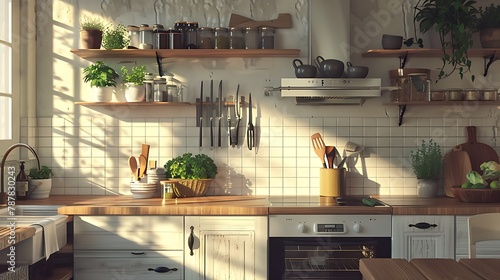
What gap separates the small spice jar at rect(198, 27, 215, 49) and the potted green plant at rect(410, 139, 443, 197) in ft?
5.28

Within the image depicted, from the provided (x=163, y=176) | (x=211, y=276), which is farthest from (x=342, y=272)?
(x=163, y=176)

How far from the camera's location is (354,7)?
4684 millimetres

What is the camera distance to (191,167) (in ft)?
14.6

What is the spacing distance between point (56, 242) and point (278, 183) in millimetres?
1628

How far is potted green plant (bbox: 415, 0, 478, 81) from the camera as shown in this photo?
4.27 m

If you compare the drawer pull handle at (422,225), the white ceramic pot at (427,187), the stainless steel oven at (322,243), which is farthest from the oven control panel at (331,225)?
the white ceramic pot at (427,187)

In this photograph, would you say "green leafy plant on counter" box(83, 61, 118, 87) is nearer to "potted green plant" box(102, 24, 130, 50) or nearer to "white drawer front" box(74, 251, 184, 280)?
"potted green plant" box(102, 24, 130, 50)

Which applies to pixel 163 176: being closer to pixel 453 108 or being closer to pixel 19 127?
pixel 19 127

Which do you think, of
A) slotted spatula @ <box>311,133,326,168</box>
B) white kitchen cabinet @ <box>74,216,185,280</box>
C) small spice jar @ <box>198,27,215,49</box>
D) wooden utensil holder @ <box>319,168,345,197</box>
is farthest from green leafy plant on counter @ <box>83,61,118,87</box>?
wooden utensil holder @ <box>319,168,345,197</box>

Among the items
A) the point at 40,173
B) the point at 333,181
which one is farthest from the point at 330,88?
the point at 40,173

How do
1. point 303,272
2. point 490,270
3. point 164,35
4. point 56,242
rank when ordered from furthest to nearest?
point 164,35, point 303,272, point 56,242, point 490,270

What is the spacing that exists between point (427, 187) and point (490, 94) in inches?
30.1

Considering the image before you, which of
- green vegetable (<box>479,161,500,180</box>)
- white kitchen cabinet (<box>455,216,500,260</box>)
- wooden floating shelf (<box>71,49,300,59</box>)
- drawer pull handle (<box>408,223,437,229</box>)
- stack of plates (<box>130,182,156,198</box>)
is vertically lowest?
white kitchen cabinet (<box>455,216,500,260</box>)

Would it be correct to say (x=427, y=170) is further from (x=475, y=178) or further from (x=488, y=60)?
(x=488, y=60)
